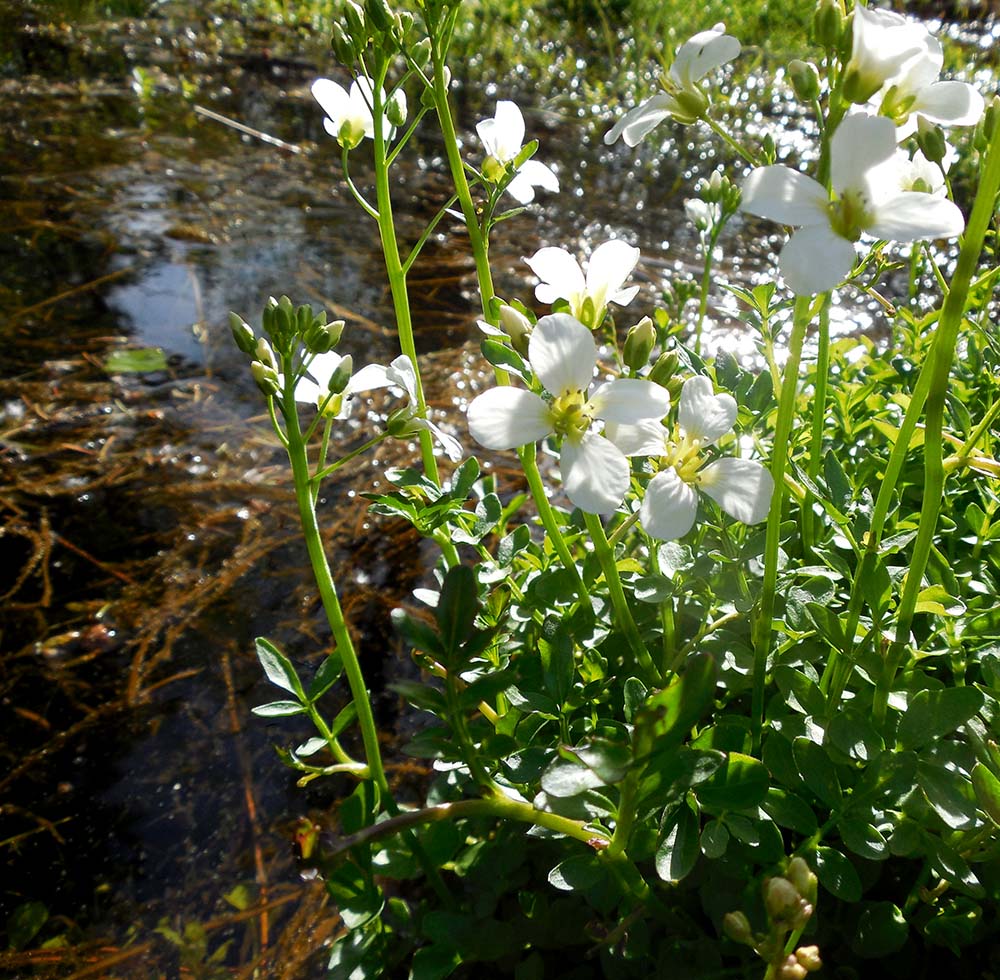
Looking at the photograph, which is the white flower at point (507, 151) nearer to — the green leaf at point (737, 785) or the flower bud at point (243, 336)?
the flower bud at point (243, 336)

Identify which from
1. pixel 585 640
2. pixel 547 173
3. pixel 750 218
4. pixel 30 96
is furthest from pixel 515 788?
pixel 30 96

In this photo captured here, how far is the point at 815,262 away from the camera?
29.1 inches

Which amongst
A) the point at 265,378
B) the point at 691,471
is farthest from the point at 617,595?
the point at 265,378

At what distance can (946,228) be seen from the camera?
0.73 m

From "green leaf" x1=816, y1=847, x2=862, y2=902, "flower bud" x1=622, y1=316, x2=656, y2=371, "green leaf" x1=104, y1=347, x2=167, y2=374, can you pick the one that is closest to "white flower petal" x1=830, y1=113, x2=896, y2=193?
"flower bud" x1=622, y1=316, x2=656, y2=371

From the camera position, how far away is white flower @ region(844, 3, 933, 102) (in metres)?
0.76

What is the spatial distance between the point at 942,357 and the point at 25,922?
66.8 inches

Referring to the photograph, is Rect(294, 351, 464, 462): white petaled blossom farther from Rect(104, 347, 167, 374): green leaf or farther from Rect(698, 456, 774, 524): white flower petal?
Rect(104, 347, 167, 374): green leaf

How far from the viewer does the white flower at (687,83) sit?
94 centimetres

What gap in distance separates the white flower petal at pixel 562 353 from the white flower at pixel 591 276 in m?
0.12

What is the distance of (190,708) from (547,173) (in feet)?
4.40

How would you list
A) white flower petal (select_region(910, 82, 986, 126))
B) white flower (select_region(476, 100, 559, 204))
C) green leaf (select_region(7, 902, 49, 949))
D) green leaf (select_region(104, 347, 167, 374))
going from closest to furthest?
white flower petal (select_region(910, 82, 986, 126))
white flower (select_region(476, 100, 559, 204))
green leaf (select_region(7, 902, 49, 949))
green leaf (select_region(104, 347, 167, 374))

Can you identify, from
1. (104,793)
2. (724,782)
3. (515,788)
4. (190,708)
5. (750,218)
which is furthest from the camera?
(750,218)

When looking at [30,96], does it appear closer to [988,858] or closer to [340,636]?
[340,636]
